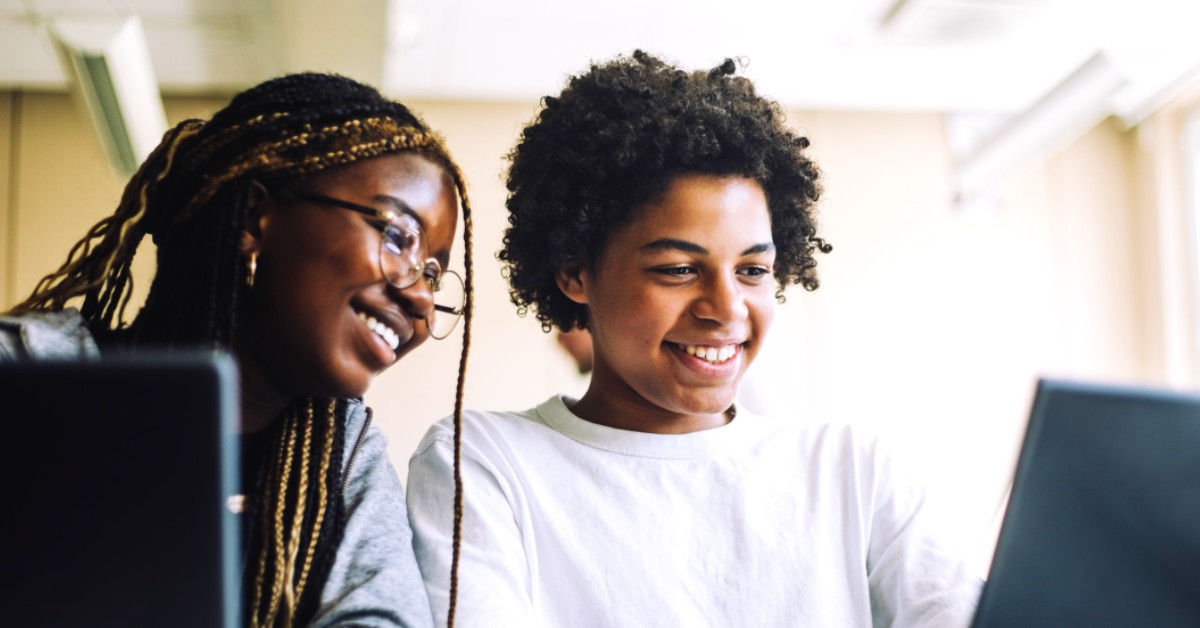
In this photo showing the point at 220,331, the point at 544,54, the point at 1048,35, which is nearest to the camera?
the point at 220,331

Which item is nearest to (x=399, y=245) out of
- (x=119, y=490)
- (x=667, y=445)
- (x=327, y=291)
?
(x=327, y=291)

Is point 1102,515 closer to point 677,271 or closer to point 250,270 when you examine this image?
point 677,271

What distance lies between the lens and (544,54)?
13.6ft

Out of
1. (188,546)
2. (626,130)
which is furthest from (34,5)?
(188,546)

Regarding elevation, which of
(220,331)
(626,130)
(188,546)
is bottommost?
(188,546)

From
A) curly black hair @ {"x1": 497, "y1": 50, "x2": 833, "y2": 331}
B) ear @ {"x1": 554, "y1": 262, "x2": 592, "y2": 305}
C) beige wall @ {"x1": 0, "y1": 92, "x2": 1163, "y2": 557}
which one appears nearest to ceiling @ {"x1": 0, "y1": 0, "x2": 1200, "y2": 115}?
beige wall @ {"x1": 0, "y1": 92, "x2": 1163, "y2": 557}

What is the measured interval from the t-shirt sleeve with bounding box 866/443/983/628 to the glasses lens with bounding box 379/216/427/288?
2.16ft

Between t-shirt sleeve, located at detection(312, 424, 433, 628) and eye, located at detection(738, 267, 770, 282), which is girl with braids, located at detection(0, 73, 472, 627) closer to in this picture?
t-shirt sleeve, located at detection(312, 424, 433, 628)

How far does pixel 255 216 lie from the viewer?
1163 millimetres

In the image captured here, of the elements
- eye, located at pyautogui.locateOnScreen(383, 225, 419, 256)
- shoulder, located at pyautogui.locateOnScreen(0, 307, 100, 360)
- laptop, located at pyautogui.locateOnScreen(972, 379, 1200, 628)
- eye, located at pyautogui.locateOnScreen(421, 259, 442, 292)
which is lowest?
laptop, located at pyautogui.locateOnScreen(972, 379, 1200, 628)

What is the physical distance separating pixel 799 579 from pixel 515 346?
343 cm

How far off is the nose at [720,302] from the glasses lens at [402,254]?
37 cm

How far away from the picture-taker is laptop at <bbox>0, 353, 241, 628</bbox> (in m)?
0.46

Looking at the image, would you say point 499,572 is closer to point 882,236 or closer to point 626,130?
point 626,130
